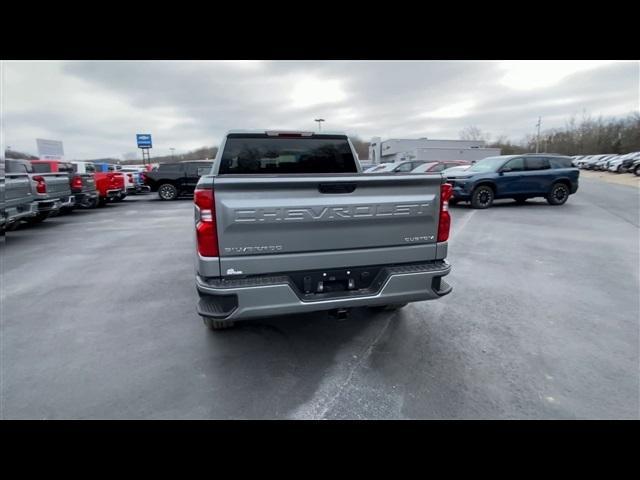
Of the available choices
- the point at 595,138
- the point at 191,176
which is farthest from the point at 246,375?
the point at 595,138

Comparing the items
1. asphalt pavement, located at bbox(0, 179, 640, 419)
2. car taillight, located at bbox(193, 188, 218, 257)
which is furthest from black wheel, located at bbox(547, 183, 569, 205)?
car taillight, located at bbox(193, 188, 218, 257)

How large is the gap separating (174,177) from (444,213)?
17204mm

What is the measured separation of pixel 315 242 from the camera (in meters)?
2.74

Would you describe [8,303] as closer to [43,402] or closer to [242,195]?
[43,402]

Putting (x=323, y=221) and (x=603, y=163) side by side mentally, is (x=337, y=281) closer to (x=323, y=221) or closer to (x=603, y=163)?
(x=323, y=221)

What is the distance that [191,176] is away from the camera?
17.3 meters

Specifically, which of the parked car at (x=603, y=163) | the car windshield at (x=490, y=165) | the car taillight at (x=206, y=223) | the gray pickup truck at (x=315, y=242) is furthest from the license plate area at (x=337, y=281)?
the parked car at (x=603, y=163)

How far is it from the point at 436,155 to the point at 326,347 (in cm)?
4086

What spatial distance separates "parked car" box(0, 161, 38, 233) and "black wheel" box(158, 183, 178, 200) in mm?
8757

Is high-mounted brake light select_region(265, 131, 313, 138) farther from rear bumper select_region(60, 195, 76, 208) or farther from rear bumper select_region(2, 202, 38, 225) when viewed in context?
rear bumper select_region(60, 195, 76, 208)

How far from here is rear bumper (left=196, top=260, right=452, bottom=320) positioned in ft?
8.35

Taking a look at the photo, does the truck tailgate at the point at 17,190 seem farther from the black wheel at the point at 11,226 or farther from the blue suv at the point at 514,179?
the blue suv at the point at 514,179

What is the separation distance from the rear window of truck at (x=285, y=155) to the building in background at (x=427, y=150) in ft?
118

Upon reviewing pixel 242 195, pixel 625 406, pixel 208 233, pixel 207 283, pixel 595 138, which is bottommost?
pixel 625 406
